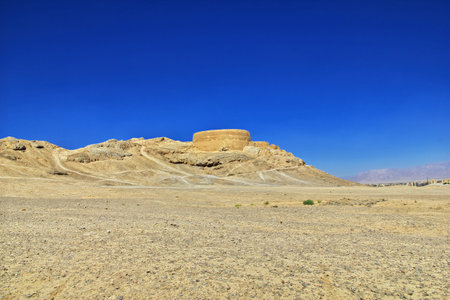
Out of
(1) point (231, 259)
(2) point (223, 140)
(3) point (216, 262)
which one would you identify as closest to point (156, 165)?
(2) point (223, 140)

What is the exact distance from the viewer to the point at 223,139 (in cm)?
5850

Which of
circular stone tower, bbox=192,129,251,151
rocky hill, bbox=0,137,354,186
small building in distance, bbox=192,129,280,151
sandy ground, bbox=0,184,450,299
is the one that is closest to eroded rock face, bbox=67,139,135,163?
rocky hill, bbox=0,137,354,186

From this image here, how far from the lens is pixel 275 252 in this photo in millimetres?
5938

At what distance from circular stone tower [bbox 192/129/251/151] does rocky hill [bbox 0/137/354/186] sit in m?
1.59

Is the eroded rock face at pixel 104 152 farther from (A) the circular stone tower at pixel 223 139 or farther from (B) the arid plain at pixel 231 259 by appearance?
(B) the arid plain at pixel 231 259

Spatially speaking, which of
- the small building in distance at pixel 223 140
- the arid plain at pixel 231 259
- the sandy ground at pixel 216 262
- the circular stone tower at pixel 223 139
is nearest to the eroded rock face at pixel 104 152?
the small building in distance at pixel 223 140

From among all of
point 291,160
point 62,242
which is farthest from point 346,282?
point 291,160

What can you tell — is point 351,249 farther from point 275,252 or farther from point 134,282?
point 134,282

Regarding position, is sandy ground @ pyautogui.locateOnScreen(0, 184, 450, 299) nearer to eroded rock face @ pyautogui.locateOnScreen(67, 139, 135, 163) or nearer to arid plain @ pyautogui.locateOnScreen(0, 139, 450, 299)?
arid plain @ pyautogui.locateOnScreen(0, 139, 450, 299)

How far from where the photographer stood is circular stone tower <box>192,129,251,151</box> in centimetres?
5844

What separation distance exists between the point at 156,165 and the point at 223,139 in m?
13.8

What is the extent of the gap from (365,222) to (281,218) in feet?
8.94

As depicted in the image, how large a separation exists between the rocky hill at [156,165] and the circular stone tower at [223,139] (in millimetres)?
1587

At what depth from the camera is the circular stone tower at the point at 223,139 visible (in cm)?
5844
